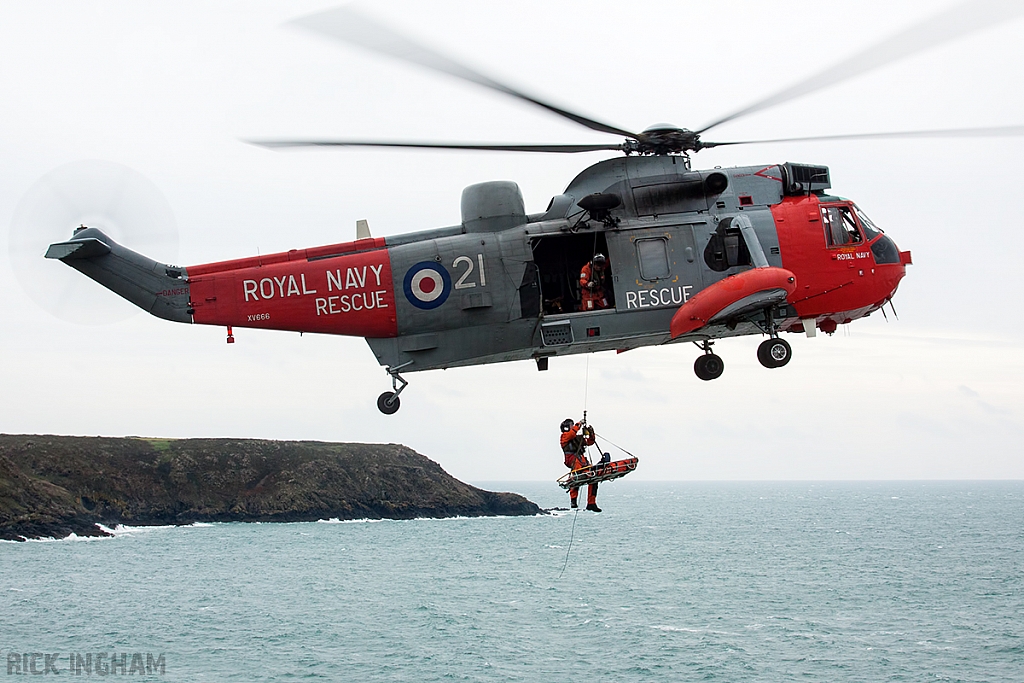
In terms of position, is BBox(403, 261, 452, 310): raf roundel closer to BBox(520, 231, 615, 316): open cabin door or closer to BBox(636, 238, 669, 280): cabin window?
BBox(520, 231, 615, 316): open cabin door

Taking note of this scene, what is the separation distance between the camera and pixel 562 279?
1627 cm

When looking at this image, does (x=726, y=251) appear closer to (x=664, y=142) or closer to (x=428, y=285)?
(x=664, y=142)

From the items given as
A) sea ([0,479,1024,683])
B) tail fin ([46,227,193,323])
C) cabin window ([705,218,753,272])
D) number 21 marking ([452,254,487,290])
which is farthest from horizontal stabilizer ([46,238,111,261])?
sea ([0,479,1024,683])

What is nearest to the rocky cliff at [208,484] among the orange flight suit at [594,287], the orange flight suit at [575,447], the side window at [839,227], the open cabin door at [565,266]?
the orange flight suit at [575,447]

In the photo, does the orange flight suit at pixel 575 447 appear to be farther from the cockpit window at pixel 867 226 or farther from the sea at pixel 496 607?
the sea at pixel 496 607

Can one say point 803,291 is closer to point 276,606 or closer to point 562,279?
point 562,279

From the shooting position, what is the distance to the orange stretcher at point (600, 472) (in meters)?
16.5

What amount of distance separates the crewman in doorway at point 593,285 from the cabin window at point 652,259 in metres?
0.60

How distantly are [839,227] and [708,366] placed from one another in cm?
323

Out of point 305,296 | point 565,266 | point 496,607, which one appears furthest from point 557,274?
point 496,607

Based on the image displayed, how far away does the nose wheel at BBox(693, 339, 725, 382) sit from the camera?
16703 mm

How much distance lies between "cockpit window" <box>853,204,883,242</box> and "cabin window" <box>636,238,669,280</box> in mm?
3685

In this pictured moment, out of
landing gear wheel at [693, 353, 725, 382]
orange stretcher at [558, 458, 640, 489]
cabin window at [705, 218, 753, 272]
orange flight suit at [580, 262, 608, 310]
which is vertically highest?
cabin window at [705, 218, 753, 272]

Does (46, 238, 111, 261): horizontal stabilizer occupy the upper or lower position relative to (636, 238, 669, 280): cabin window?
upper
